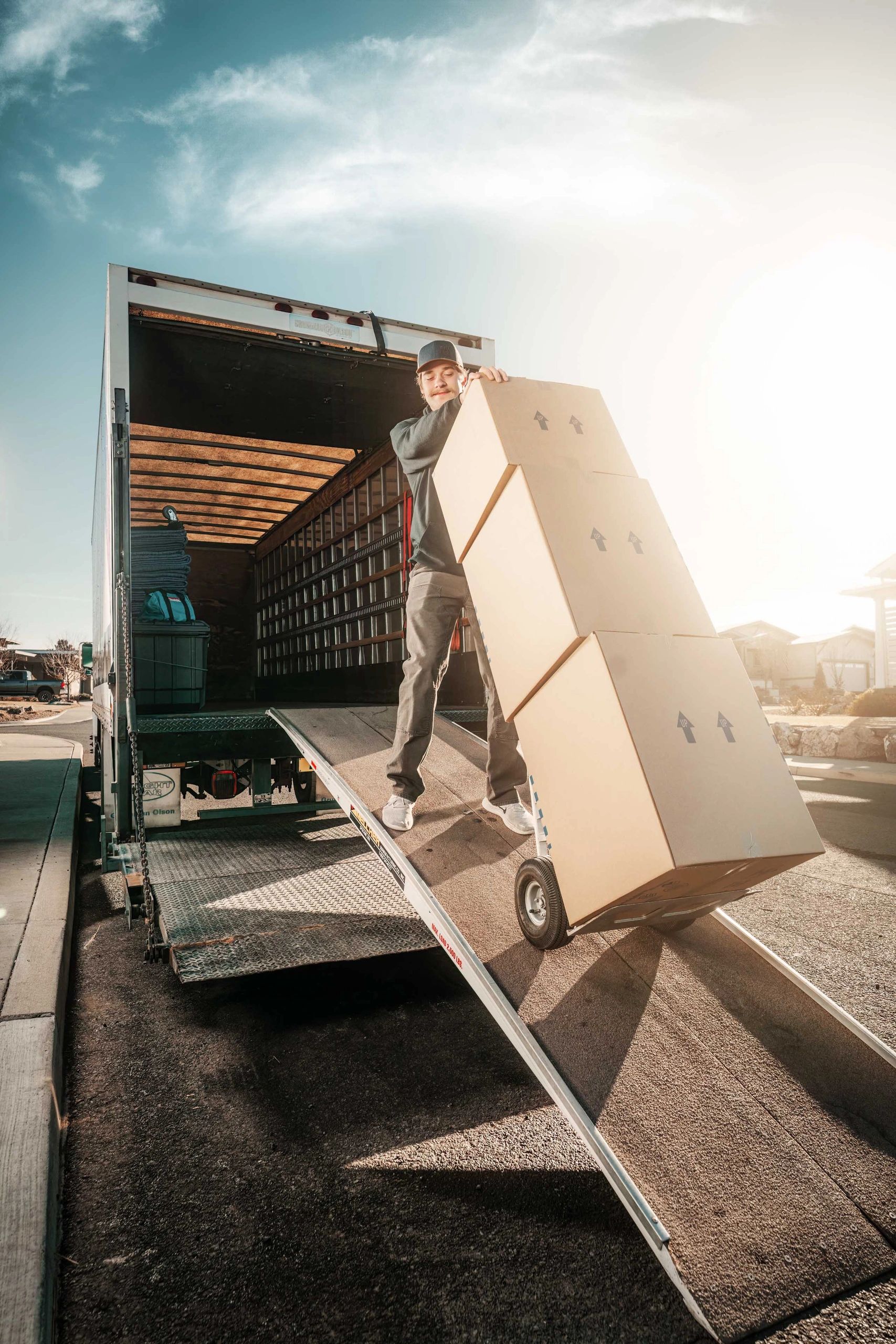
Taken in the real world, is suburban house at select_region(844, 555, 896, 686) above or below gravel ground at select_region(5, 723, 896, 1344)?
above

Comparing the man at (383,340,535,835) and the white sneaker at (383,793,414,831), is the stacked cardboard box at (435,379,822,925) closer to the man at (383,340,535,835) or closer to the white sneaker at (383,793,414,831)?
the man at (383,340,535,835)

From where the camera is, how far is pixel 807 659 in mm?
37500

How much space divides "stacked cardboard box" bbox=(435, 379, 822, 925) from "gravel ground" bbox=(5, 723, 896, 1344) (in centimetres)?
82

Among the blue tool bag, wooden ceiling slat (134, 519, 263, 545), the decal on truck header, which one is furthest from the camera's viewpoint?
wooden ceiling slat (134, 519, 263, 545)

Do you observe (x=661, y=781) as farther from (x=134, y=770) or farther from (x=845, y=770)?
(x=845, y=770)

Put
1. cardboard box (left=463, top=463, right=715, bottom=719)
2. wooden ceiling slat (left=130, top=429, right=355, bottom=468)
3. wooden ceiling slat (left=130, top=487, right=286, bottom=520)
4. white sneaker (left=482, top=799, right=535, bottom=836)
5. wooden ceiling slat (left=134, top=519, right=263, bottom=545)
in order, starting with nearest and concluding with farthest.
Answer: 1. cardboard box (left=463, top=463, right=715, bottom=719)
2. white sneaker (left=482, top=799, right=535, bottom=836)
3. wooden ceiling slat (left=130, top=429, right=355, bottom=468)
4. wooden ceiling slat (left=130, top=487, right=286, bottom=520)
5. wooden ceiling slat (left=134, top=519, right=263, bottom=545)

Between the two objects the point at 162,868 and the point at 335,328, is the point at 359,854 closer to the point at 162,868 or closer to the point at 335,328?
the point at 162,868

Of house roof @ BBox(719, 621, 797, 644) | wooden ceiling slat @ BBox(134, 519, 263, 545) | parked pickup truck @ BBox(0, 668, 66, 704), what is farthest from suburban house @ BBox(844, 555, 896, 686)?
parked pickup truck @ BBox(0, 668, 66, 704)

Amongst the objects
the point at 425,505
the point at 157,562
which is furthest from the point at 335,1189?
the point at 157,562

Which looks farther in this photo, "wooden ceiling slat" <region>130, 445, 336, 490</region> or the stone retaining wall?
the stone retaining wall

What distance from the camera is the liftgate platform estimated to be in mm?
1697

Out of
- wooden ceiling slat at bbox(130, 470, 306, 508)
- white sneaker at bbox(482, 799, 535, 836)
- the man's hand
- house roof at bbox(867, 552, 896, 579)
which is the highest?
house roof at bbox(867, 552, 896, 579)

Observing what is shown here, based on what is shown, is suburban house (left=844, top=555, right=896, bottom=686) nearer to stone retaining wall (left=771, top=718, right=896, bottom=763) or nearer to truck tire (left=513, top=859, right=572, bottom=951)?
stone retaining wall (left=771, top=718, right=896, bottom=763)

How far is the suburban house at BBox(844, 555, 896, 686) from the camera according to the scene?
18.8 m
